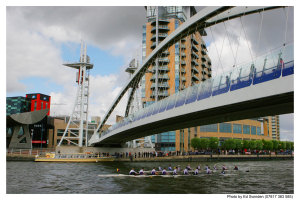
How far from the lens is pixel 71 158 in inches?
1992

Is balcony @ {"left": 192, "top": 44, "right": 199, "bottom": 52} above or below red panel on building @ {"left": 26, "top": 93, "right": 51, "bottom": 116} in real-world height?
above

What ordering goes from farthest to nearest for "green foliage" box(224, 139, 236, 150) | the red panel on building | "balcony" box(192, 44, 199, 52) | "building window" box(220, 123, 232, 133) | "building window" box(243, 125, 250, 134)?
the red panel on building → "building window" box(243, 125, 250, 134) → "building window" box(220, 123, 232, 133) → "balcony" box(192, 44, 199, 52) → "green foliage" box(224, 139, 236, 150)

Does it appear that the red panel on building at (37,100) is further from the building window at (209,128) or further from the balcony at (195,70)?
the building window at (209,128)

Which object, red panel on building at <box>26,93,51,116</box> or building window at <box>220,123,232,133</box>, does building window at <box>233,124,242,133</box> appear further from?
red panel on building at <box>26,93,51,116</box>

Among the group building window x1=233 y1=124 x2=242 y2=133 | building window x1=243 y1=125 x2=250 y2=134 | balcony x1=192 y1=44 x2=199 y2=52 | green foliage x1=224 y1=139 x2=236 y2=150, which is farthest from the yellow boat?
building window x1=243 y1=125 x2=250 y2=134

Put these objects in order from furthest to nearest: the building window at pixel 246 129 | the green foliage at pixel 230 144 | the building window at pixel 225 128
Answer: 1. the building window at pixel 246 129
2. the building window at pixel 225 128
3. the green foliage at pixel 230 144

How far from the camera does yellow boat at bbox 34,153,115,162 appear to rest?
48731mm

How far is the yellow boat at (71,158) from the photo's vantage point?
48.7 meters

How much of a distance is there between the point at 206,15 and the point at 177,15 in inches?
2679

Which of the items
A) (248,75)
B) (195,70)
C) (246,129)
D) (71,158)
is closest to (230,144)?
(246,129)

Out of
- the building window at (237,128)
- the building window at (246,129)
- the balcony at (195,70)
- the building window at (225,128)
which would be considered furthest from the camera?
the building window at (246,129)

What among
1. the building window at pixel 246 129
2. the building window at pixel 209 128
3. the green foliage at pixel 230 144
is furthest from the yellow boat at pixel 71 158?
the building window at pixel 246 129

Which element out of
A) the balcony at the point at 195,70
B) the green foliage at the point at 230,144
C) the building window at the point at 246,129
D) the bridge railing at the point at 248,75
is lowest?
the green foliage at the point at 230,144

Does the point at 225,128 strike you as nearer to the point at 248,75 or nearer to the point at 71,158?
the point at 71,158
